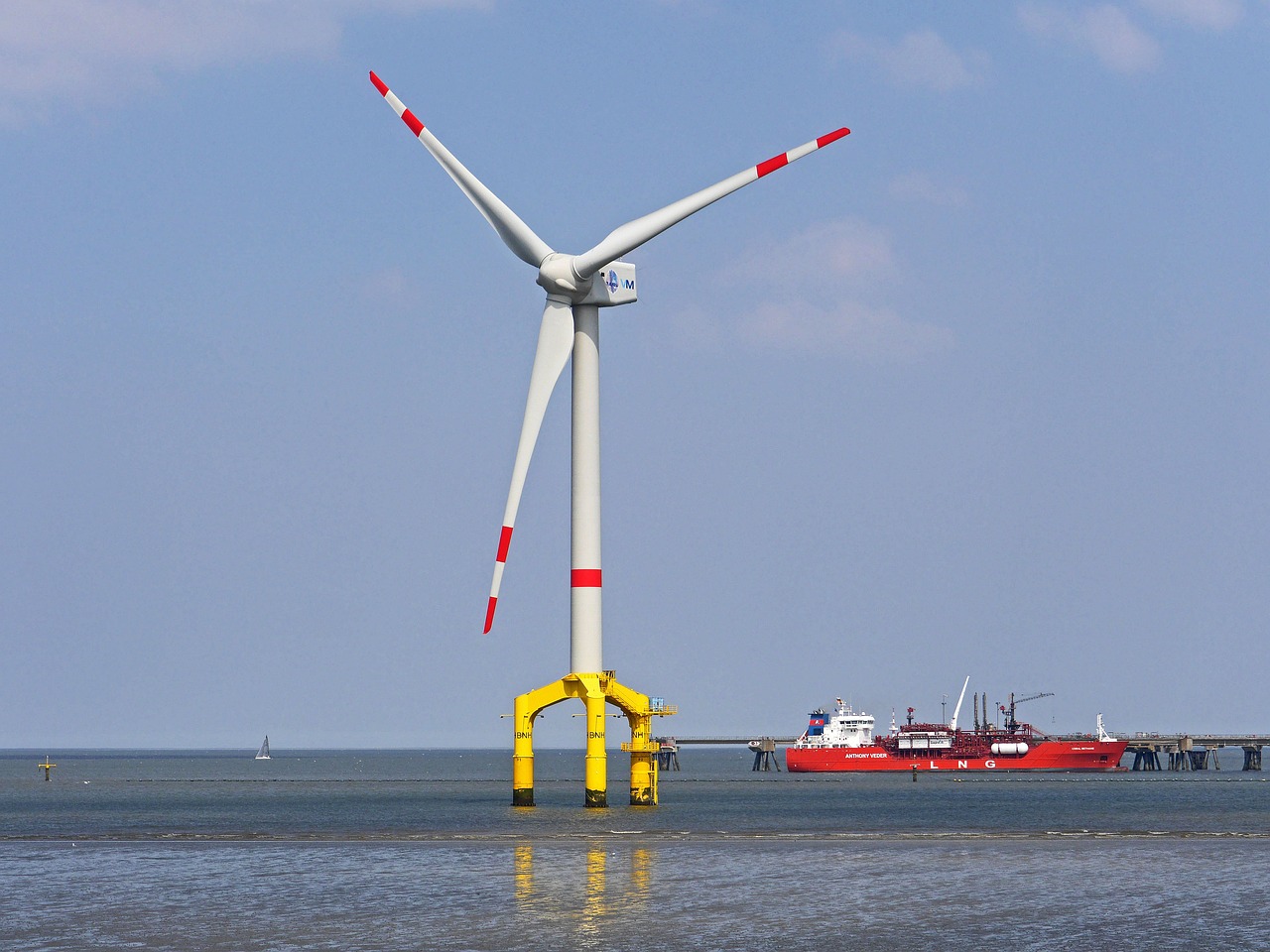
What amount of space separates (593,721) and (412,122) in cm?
3115

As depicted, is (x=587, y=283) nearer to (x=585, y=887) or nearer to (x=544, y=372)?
(x=544, y=372)

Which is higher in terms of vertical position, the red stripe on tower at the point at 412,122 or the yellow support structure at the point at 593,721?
the red stripe on tower at the point at 412,122

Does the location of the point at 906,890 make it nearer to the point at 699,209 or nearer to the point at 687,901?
the point at 687,901

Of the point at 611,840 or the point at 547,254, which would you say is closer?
the point at 611,840

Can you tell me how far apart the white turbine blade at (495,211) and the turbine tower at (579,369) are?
5 centimetres

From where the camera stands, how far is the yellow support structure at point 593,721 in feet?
270

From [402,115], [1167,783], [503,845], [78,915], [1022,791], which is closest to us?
[78,915]

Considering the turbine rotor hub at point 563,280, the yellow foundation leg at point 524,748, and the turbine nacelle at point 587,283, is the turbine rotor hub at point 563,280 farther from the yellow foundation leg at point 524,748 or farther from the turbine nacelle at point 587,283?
the yellow foundation leg at point 524,748

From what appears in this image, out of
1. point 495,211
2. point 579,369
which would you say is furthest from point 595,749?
point 495,211

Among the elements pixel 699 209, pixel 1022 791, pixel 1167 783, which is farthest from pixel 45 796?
pixel 1167 783

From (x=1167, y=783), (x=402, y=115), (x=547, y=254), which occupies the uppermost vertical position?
(x=402, y=115)

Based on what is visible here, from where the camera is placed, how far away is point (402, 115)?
80000mm

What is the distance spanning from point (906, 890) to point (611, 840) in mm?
22555

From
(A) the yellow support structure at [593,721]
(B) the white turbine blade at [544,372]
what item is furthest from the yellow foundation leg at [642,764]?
(B) the white turbine blade at [544,372]
